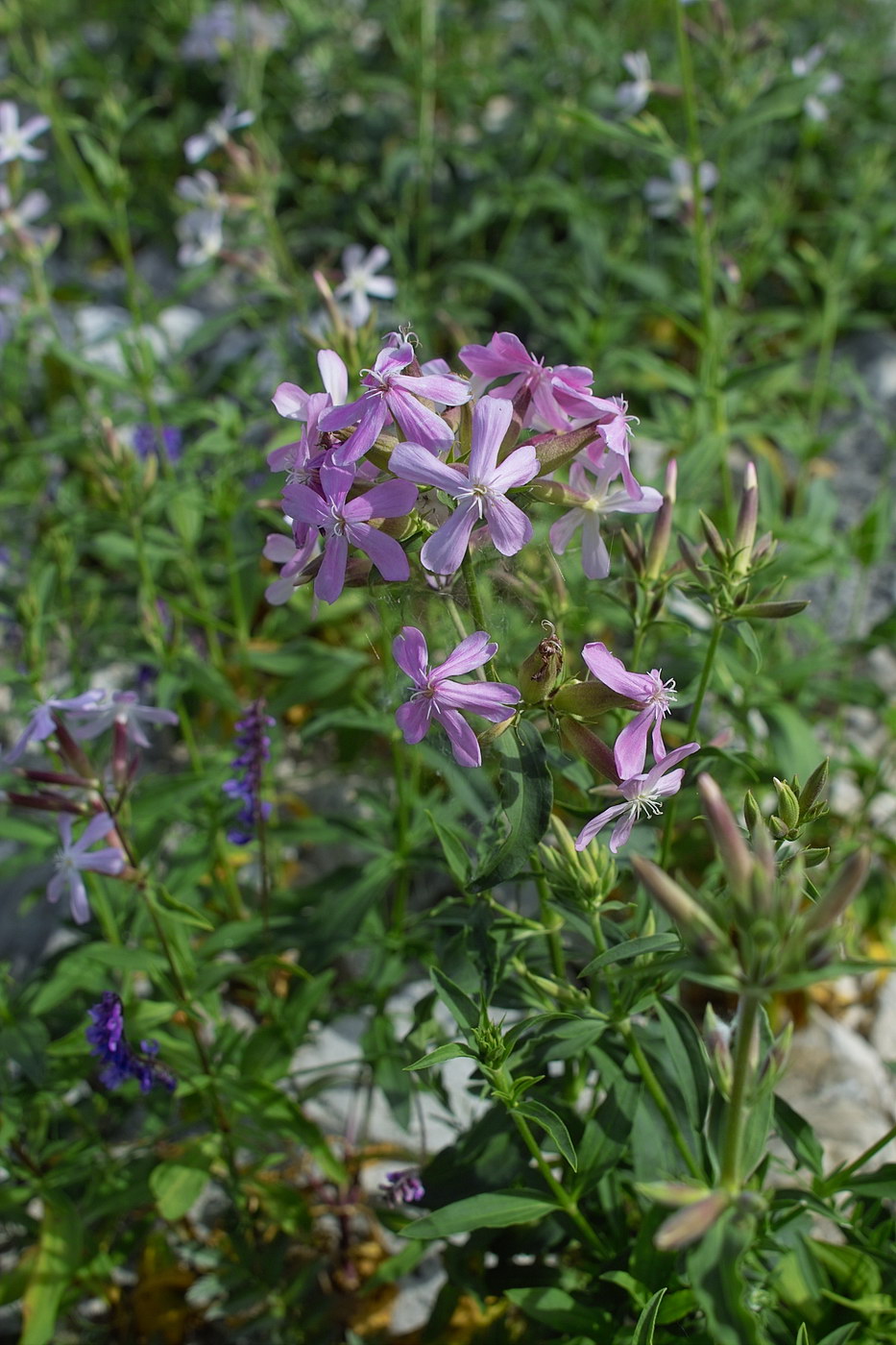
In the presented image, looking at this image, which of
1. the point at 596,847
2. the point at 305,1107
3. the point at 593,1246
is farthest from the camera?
the point at 305,1107

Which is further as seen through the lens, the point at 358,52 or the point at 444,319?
the point at 358,52

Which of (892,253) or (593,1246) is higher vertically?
(892,253)

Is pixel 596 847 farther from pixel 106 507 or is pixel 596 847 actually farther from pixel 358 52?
pixel 358 52

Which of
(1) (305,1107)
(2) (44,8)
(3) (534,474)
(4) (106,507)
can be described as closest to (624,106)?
(4) (106,507)

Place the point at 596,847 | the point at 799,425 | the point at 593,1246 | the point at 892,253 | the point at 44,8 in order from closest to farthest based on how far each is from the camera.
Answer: the point at 596,847 < the point at 593,1246 < the point at 799,425 < the point at 892,253 < the point at 44,8

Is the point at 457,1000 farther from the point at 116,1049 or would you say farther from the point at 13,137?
the point at 13,137

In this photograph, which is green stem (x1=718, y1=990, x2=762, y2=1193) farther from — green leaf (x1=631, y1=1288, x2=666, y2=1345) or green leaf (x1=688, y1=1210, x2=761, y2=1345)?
green leaf (x1=631, y1=1288, x2=666, y2=1345)

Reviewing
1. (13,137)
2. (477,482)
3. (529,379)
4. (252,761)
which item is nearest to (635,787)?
(477,482)
